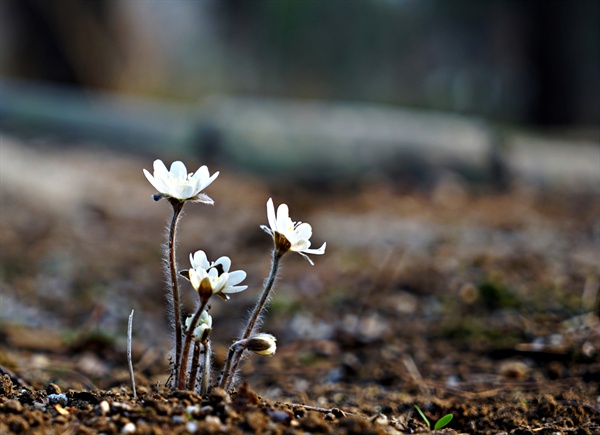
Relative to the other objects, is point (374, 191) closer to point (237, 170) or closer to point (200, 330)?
point (237, 170)

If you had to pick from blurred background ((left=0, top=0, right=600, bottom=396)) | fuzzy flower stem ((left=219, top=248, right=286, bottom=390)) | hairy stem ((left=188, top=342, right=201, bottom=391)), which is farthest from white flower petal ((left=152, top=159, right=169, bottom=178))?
blurred background ((left=0, top=0, right=600, bottom=396))

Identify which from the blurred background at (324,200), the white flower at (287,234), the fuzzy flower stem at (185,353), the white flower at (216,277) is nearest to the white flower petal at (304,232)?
the white flower at (287,234)

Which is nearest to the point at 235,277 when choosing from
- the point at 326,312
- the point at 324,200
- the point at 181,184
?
the point at 181,184

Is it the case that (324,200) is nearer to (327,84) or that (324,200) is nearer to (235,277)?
(235,277)

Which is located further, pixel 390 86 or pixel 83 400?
pixel 390 86

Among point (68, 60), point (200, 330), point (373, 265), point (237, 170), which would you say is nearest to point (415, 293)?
point (373, 265)

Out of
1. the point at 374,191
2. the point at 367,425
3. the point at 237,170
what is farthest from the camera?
the point at 237,170

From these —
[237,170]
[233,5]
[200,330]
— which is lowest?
[200,330]
